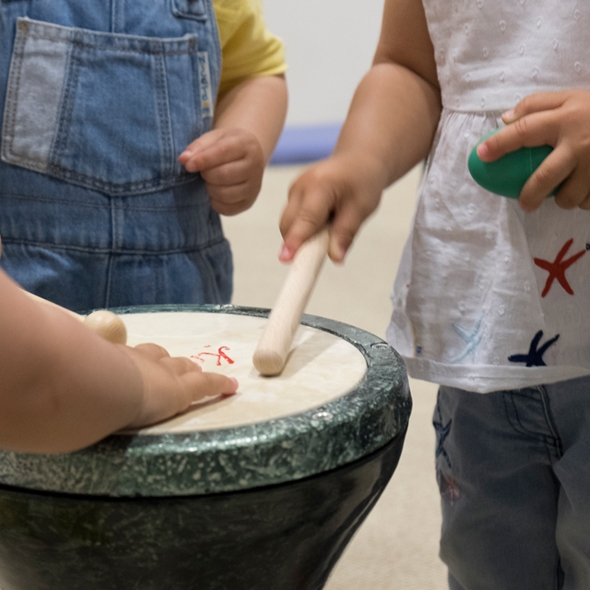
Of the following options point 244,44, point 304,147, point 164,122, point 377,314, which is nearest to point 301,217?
point 164,122

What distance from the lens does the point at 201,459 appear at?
0.40 metres

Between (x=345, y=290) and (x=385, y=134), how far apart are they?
4.85 feet

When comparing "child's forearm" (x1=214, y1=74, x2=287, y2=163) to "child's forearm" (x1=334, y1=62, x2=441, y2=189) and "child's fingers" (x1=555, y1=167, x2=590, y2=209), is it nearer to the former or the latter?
"child's forearm" (x1=334, y1=62, x2=441, y2=189)

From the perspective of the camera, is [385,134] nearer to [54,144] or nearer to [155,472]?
[54,144]

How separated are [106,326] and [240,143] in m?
0.38

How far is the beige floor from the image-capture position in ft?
3.50

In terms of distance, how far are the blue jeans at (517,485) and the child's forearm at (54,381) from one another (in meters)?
0.39

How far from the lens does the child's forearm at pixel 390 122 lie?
2.24 ft

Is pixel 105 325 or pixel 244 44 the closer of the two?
pixel 105 325

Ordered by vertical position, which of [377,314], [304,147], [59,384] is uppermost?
[59,384]

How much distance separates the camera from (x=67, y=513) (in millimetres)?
420

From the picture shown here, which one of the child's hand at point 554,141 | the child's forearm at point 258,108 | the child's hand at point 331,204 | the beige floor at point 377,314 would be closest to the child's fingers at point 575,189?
the child's hand at point 554,141

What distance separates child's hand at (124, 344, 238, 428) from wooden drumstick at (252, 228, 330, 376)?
3cm

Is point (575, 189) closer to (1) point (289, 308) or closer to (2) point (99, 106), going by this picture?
(1) point (289, 308)
